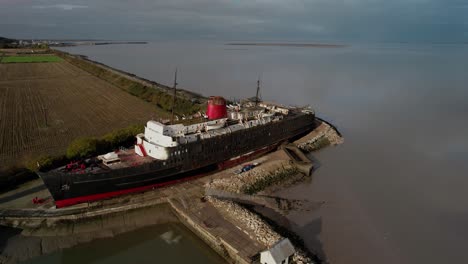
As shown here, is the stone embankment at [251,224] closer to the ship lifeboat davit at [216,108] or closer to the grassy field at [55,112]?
the ship lifeboat davit at [216,108]

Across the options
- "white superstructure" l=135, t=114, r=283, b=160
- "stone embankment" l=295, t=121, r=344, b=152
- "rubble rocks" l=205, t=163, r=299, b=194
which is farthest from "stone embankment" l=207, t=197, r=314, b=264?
"stone embankment" l=295, t=121, r=344, b=152

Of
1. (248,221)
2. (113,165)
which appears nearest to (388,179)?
(248,221)

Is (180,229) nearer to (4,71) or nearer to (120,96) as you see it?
(120,96)

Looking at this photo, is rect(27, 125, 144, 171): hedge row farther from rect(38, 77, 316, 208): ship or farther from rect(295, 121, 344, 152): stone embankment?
rect(295, 121, 344, 152): stone embankment

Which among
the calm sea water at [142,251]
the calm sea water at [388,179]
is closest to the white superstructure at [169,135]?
the calm sea water at [142,251]

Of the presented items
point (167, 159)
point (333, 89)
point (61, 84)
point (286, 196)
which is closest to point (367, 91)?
point (333, 89)

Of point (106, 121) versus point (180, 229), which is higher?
point (106, 121)

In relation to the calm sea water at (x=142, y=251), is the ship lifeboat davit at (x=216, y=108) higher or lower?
higher
